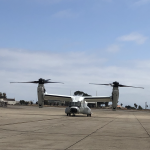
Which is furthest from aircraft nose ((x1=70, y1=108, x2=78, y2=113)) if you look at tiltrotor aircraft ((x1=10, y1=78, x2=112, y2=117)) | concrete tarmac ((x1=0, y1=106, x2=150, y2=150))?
concrete tarmac ((x1=0, y1=106, x2=150, y2=150))

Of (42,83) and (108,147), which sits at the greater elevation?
(42,83)

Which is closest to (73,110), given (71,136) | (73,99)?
(73,99)

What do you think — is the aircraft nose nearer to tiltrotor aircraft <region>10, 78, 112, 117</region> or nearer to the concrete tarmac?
tiltrotor aircraft <region>10, 78, 112, 117</region>

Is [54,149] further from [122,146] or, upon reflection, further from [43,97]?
[43,97]

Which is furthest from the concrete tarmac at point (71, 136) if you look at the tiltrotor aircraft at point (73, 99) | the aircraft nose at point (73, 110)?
the tiltrotor aircraft at point (73, 99)

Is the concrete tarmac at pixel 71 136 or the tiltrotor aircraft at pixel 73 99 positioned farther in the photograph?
the tiltrotor aircraft at pixel 73 99

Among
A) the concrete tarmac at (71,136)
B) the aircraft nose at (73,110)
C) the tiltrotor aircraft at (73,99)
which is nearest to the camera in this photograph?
the concrete tarmac at (71,136)

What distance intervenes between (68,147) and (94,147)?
91 centimetres

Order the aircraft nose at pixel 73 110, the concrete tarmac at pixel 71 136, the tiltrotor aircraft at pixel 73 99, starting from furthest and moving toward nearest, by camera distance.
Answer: the tiltrotor aircraft at pixel 73 99 < the aircraft nose at pixel 73 110 < the concrete tarmac at pixel 71 136

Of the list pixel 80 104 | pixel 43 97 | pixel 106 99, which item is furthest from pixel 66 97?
pixel 80 104

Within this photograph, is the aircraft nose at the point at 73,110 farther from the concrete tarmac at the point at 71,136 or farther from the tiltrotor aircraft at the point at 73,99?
the concrete tarmac at the point at 71,136

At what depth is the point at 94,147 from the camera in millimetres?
9188

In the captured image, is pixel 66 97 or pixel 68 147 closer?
pixel 68 147

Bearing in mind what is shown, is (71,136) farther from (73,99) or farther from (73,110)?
(73,99)
